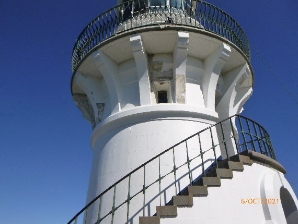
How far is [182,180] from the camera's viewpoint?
20.4 ft

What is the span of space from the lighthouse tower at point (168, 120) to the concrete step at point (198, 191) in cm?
11

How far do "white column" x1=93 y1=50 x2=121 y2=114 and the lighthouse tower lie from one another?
29mm

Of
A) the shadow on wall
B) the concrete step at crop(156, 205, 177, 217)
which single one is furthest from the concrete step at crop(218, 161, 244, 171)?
the shadow on wall

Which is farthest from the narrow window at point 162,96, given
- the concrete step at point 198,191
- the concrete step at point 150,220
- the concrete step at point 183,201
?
the concrete step at point 150,220

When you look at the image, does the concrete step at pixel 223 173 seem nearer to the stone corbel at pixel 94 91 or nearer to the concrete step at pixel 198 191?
the concrete step at pixel 198 191

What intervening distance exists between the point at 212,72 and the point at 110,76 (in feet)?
9.51

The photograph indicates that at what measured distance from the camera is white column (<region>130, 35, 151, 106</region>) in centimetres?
720

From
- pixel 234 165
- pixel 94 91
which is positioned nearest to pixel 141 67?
pixel 94 91

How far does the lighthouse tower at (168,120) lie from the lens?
216 inches

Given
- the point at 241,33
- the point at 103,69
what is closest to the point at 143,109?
the point at 103,69

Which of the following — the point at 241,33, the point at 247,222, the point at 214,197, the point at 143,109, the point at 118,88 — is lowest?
the point at 247,222

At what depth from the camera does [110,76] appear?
775cm

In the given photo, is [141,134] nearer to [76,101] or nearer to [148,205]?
[148,205]

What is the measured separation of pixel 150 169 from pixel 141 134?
0.99m
